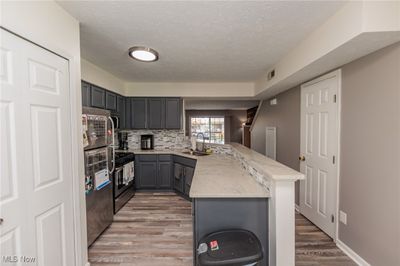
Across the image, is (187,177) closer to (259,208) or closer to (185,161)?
(185,161)

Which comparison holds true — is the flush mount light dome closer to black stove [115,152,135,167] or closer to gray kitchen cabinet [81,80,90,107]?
gray kitchen cabinet [81,80,90,107]

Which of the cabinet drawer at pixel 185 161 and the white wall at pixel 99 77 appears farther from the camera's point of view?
the cabinet drawer at pixel 185 161

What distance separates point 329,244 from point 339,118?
1521 millimetres

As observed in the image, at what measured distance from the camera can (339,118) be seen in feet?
7.40

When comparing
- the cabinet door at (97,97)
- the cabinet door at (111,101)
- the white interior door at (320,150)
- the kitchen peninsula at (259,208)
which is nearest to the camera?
the kitchen peninsula at (259,208)

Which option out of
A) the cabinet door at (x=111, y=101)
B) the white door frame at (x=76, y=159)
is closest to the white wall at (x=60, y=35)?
the white door frame at (x=76, y=159)

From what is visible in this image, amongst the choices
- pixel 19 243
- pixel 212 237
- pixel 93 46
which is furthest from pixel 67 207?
pixel 93 46

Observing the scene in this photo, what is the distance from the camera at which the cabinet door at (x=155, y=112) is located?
14.0ft

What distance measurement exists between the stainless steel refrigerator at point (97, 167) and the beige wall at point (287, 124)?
2.93 m

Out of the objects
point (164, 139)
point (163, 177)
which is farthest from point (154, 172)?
point (164, 139)

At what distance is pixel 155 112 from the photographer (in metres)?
4.27

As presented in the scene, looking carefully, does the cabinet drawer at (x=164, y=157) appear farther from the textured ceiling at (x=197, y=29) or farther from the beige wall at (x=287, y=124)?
the beige wall at (x=287, y=124)

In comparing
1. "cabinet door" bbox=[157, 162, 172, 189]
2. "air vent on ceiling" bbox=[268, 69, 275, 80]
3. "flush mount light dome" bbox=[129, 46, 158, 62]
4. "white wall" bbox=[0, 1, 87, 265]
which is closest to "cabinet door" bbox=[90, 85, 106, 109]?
"flush mount light dome" bbox=[129, 46, 158, 62]

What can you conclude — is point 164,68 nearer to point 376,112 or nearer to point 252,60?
point 252,60
